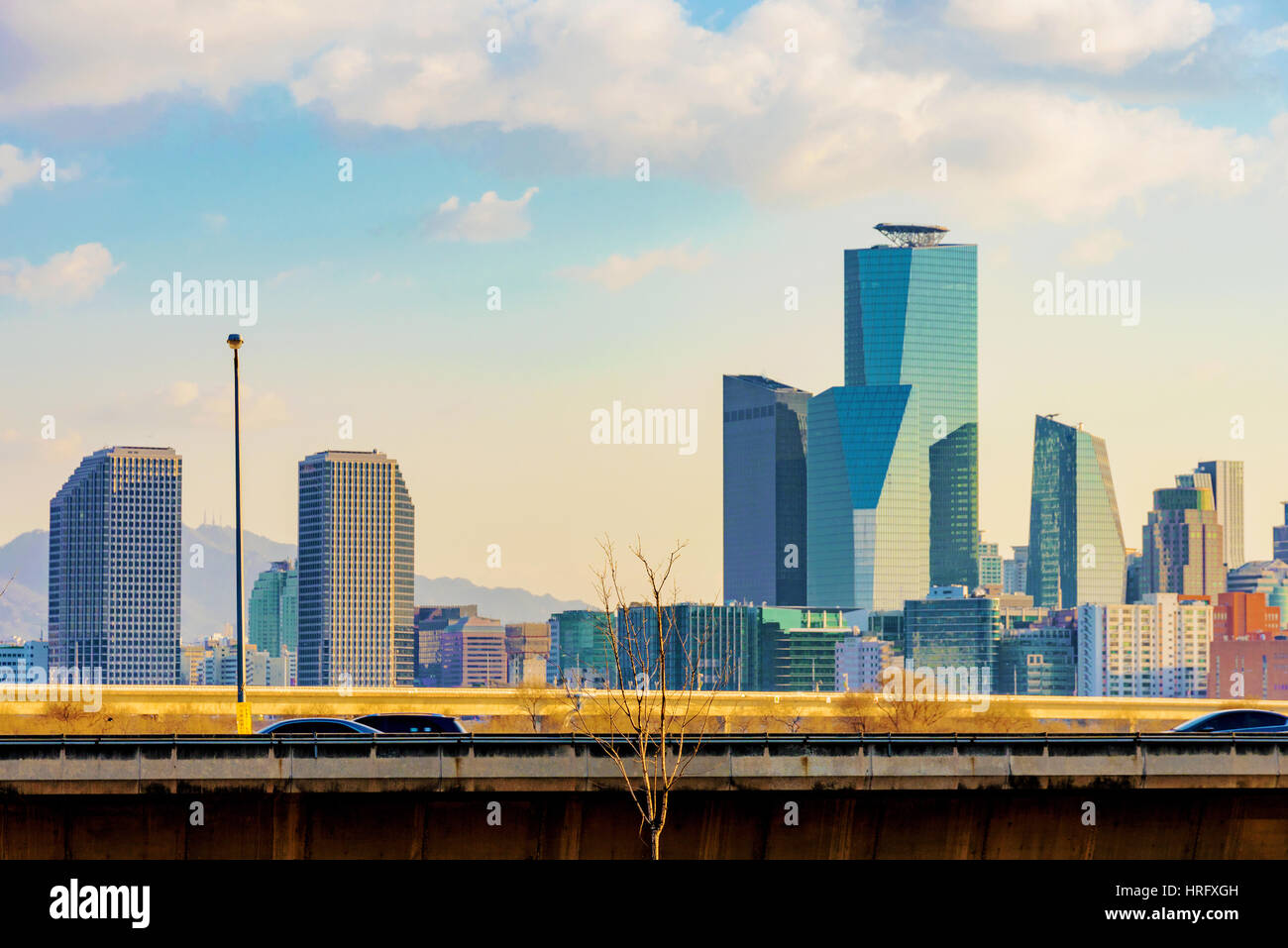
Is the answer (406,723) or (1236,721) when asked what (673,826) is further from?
(1236,721)

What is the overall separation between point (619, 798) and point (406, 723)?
1195cm

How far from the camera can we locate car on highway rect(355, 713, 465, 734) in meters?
40.9

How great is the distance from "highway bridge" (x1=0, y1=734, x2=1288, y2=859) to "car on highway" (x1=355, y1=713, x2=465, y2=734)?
8.77 metres

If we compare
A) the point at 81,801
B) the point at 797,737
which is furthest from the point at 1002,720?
the point at 81,801

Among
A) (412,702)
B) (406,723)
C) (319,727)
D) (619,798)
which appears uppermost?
(319,727)

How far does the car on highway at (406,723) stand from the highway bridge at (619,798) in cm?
877

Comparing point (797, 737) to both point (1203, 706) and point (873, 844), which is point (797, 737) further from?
point (1203, 706)

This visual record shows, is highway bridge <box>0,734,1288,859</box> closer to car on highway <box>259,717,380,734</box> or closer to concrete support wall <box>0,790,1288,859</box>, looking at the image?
concrete support wall <box>0,790,1288,859</box>

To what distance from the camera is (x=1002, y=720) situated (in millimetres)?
101938

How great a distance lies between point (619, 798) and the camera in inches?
1228

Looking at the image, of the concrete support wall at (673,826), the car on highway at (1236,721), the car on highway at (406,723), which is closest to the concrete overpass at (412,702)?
the car on highway at (406,723)

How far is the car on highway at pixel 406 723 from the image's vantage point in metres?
40.9

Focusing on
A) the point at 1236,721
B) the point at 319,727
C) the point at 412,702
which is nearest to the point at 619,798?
the point at 319,727

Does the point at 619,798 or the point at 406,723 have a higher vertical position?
the point at 406,723
